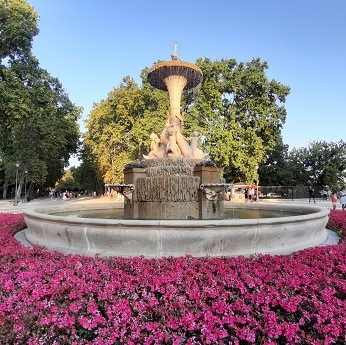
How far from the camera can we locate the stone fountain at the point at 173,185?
9.58 meters

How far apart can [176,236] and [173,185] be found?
4071 mm

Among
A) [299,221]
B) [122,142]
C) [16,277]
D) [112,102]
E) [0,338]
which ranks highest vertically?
[112,102]

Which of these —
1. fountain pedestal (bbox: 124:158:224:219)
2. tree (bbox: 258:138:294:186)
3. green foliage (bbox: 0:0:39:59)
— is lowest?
fountain pedestal (bbox: 124:158:224:219)

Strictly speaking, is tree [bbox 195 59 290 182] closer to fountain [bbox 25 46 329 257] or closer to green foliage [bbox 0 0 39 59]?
green foliage [bbox 0 0 39 59]

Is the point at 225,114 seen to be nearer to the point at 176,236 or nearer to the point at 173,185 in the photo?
the point at 173,185

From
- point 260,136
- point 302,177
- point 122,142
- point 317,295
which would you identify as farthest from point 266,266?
point 302,177

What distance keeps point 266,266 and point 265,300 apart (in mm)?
1182

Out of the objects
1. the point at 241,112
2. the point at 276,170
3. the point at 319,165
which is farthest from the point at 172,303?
the point at 319,165

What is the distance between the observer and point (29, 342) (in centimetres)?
333

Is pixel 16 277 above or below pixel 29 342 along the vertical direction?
above

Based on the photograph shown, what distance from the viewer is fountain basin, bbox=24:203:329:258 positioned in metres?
5.64

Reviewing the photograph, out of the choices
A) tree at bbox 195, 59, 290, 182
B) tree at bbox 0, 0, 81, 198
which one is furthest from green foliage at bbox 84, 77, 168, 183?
tree at bbox 0, 0, 81, 198

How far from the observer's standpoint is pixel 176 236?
5.63 meters

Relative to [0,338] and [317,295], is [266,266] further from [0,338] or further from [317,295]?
[0,338]
